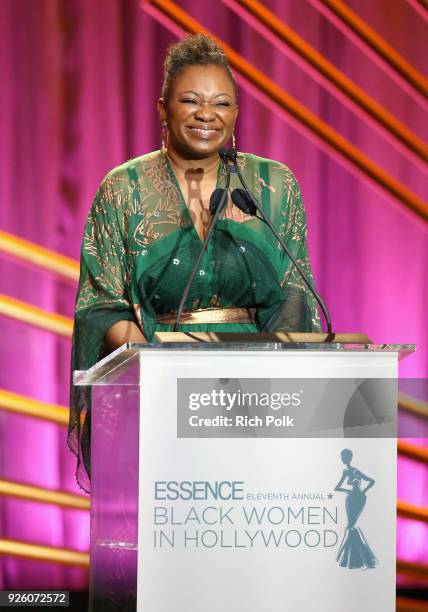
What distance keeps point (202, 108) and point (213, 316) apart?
1.55 feet

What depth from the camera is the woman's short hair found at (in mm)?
2451

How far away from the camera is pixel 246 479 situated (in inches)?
63.9

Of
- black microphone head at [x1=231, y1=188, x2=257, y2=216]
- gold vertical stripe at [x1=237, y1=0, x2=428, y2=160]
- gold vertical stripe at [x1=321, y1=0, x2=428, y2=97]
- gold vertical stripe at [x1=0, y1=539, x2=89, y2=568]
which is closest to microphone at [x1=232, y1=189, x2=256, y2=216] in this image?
black microphone head at [x1=231, y1=188, x2=257, y2=216]

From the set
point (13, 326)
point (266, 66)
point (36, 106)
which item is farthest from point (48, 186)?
point (266, 66)

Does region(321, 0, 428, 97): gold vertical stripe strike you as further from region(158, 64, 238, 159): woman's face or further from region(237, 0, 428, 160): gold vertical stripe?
region(158, 64, 238, 159): woman's face

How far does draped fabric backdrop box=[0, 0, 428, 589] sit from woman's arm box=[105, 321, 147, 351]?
1.54 m

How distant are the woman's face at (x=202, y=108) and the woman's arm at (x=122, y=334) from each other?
0.45 meters

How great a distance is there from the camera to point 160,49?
12.4 feet

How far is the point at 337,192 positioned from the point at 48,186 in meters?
1.04

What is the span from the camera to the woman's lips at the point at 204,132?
2.42 metres

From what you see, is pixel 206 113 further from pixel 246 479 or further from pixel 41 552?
pixel 41 552

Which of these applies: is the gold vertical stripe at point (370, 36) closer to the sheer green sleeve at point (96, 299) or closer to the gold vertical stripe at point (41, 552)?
the sheer green sleeve at point (96, 299)

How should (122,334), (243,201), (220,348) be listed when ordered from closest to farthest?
(220,348) < (243,201) < (122,334)

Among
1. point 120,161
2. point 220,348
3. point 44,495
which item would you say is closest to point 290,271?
point 220,348
